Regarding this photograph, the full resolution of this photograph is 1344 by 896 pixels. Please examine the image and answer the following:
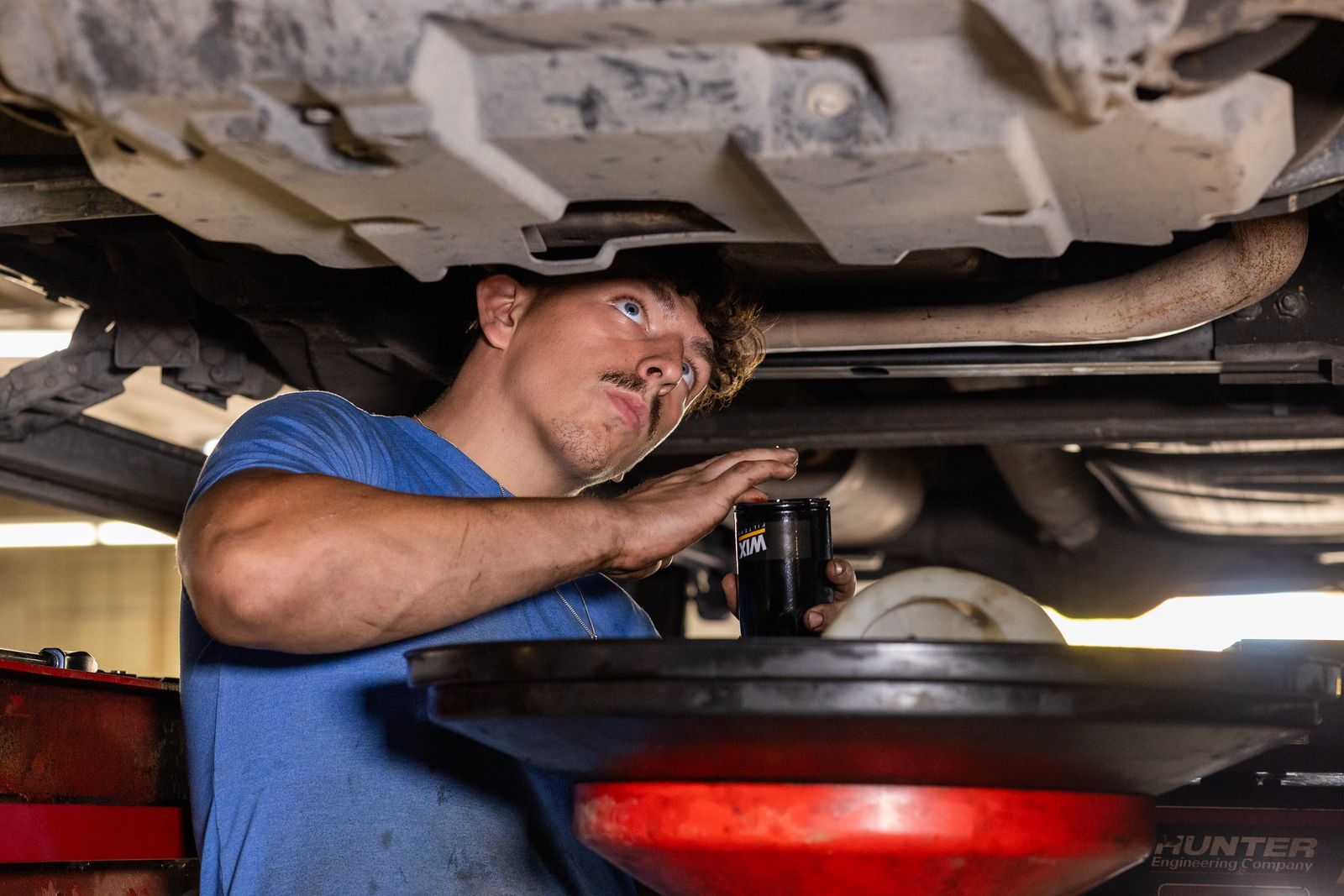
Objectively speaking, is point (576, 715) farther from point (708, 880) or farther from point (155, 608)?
point (155, 608)

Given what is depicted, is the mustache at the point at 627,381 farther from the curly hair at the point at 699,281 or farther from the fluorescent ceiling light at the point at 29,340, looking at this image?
the fluorescent ceiling light at the point at 29,340

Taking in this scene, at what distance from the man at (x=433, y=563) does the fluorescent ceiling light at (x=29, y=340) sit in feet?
16.4

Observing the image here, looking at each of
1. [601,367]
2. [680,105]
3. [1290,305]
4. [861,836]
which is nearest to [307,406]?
[601,367]

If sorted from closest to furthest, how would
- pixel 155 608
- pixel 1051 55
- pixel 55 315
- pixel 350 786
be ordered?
pixel 1051 55, pixel 350 786, pixel 55 315, pixel 155 608

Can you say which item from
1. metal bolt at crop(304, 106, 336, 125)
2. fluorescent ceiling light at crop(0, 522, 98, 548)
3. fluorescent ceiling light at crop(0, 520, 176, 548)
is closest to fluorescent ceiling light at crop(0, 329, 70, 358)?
fluorescent ceiling light at crop(0, 520, 176, 548)

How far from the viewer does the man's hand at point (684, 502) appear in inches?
43.7

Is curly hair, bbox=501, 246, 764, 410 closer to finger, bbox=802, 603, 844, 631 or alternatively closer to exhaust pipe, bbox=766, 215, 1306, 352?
exhaust pipe, bbox=766, 215, 1306, 352

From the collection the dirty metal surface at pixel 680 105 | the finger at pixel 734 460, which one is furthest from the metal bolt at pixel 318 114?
the finger at pixel 734 460

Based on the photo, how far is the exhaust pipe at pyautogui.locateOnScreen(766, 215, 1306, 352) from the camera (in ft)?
4.69

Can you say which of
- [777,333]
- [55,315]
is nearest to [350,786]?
[777,333]

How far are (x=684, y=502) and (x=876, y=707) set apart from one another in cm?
44

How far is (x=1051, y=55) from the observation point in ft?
2.42

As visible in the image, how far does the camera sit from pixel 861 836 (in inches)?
32.4

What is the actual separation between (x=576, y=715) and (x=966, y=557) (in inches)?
87.9
